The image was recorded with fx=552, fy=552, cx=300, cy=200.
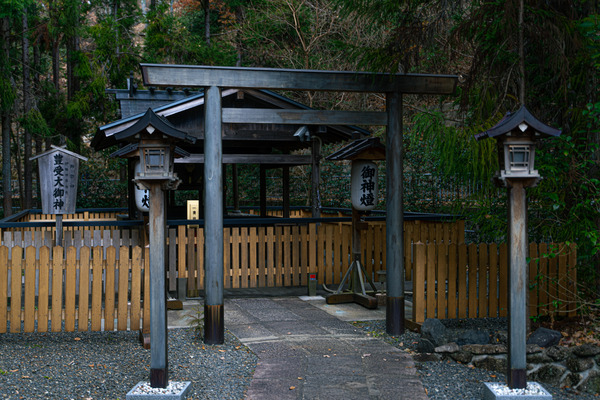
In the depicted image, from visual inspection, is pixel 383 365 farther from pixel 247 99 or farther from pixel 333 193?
pixel 333 193

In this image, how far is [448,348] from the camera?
570 cm

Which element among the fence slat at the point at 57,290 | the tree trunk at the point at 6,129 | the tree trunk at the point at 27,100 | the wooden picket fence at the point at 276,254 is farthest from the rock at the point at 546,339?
the tree trunk at the point at 27,100

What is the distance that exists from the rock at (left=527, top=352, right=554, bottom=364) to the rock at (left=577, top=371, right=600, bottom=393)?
0.33 meters

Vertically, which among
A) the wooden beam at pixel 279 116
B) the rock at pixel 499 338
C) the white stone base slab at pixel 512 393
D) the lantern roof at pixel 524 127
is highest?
the wooden beam at pixel 279 116

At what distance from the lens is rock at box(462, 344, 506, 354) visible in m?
5.45

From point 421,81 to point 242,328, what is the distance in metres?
3.94

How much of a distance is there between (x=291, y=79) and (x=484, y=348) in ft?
12.3

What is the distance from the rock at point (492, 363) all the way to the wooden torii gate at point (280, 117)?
59.6 inches

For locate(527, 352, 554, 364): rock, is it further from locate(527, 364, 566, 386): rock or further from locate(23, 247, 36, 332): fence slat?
locate(23, 247, 36, 332): fence slat

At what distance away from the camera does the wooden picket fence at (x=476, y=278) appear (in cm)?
680

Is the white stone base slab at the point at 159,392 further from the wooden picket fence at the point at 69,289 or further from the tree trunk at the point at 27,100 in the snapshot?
the tree trunk at the point at 27,100

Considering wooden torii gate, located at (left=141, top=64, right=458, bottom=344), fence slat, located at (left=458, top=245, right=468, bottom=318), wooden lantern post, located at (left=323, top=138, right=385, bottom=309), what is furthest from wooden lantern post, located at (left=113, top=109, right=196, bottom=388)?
wooden lantern post, located at (left=323, top=138, right=385, bottom=309)

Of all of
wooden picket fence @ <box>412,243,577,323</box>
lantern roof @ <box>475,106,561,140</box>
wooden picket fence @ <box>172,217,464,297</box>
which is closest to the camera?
lantern roof @ <box>475,106,561,140</box>

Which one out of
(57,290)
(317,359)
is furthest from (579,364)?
(57,290)
